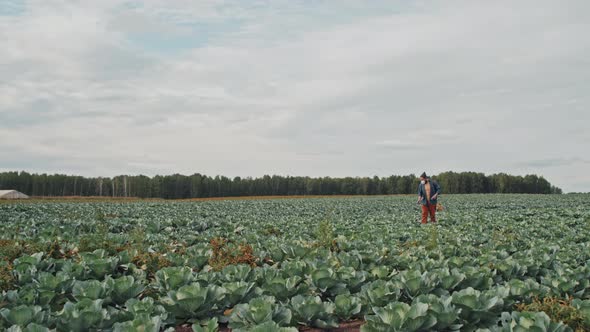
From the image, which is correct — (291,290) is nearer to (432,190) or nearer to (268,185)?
(432,190)

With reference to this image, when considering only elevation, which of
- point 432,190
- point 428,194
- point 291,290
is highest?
point 432,190

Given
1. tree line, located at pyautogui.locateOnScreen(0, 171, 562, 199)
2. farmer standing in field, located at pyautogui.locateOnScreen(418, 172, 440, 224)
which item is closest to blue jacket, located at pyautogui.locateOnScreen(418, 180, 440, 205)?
farmer standing in field, located at pyautogui.locateOnScreen(418, 172, 440, 224)

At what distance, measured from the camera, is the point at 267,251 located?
9492 mm

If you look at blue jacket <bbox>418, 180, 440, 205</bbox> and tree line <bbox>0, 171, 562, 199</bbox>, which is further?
tree line <bbox>0, 171, 562, 199</bbox>

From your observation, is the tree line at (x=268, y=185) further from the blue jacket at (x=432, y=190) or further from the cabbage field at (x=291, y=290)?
the cabbage field at (x=291, y=290)

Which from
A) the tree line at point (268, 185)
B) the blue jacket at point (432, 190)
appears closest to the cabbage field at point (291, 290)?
the blue jacket at point (432, 190)

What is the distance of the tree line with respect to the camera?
98500 mm

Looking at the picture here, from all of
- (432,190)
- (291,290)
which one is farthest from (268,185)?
(291,290)

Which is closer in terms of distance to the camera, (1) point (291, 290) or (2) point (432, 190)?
(1) point (291, 290)

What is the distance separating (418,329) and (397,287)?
1174 mm

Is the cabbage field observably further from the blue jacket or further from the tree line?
the tree line

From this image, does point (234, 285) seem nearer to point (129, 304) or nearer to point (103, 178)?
point (129, 304)

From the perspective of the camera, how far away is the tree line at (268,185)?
3878 inches

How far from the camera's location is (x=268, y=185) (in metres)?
98.5
